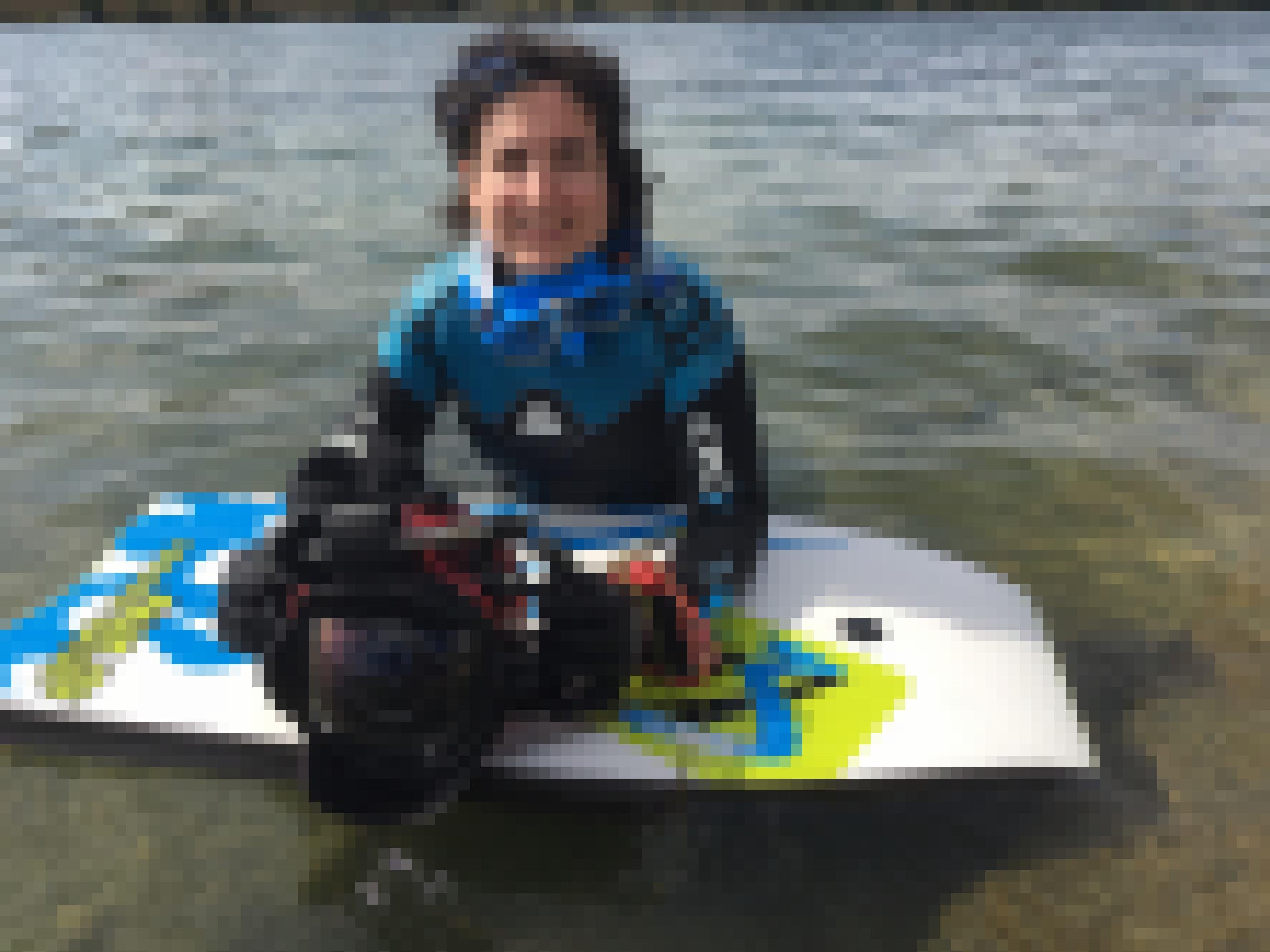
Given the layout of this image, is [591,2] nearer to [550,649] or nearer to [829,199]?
[829,199]

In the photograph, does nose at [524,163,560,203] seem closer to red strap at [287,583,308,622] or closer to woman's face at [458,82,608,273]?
woman's face at [458,82,608,273]

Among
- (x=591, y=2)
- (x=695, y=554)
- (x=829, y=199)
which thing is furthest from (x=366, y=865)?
(x=591, y=2)

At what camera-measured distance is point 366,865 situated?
267cm

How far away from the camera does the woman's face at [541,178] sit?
273 cm

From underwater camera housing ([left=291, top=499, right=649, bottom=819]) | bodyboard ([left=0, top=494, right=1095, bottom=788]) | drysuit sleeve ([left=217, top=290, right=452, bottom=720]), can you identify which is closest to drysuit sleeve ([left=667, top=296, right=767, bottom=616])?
bodyboard ([left=0, top=494, right=1095, bottom=788])

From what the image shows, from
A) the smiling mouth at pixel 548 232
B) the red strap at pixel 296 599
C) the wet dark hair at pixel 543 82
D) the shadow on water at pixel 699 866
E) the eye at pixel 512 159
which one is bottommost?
the shadow on water at pixel 699 866

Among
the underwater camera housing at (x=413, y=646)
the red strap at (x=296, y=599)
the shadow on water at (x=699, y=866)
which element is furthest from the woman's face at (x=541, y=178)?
the shadow on water at (x=699, y=866)

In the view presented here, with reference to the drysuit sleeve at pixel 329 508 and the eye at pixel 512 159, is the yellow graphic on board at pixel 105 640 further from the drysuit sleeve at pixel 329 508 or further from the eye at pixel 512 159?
the eye at pixel 512 159

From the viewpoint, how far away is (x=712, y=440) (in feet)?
9.95

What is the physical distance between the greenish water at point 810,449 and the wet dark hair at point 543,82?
1.60 metres

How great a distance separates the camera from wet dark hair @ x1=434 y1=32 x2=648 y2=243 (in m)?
2.73

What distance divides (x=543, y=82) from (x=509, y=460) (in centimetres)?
109

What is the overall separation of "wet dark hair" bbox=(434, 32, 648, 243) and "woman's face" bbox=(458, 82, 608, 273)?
2 cm

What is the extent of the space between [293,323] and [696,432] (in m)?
4.80
